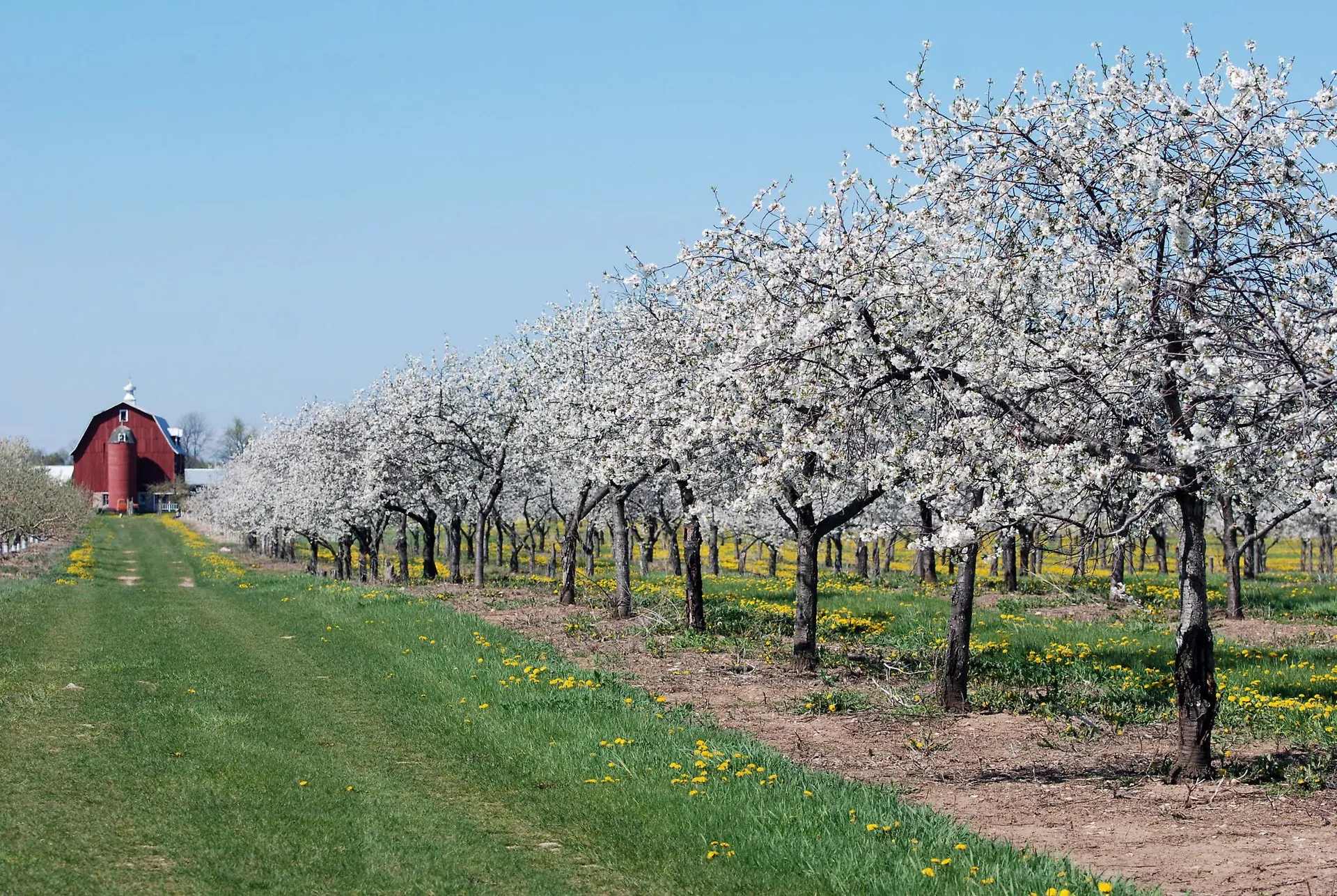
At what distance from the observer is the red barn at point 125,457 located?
150 metres

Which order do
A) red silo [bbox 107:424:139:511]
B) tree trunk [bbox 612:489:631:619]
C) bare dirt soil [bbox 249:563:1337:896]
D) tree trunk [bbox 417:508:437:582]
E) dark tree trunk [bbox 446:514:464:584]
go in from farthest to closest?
red silo [bbox 107:424:139:511] → tree trunk [bbox 417:508:437:582] → dark tree trunk [bbox 446:514:464:584] → tree trunk [bbox 612:489:631:619] → bare dirt soil [bbox 249:563:1337:896]

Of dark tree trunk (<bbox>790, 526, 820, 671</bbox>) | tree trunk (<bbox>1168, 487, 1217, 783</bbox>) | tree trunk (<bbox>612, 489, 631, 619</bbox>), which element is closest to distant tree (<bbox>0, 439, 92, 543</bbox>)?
tree trunk (<bbox>612, 489, 631, 619</bbox>)

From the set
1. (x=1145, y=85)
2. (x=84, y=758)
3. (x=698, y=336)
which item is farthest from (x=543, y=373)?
(x=1145, y=85)

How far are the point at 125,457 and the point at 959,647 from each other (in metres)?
156

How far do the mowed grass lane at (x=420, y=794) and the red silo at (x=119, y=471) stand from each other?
145824 mm

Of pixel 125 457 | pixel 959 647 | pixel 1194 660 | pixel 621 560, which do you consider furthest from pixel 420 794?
pixel 125 457

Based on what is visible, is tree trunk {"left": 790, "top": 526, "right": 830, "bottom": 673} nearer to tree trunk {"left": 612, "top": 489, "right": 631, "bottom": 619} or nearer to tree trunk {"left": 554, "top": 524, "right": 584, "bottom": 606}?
tree trunk {"left": 612, "top": 489, "right": 631, "bottom": 619}

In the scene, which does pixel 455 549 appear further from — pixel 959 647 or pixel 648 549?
pixel 959 647

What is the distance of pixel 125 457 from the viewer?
15025 cm

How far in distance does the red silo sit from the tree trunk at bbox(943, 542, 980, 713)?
154059 millimetres

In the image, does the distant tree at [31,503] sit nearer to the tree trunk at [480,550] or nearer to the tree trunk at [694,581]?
the tree trunk at [480,550]

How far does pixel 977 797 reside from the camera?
34.4 ft

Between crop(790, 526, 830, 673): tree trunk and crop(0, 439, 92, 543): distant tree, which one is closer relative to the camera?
crop(790, 526, 830, 673): tree trunk

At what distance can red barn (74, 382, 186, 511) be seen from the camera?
150 metres
